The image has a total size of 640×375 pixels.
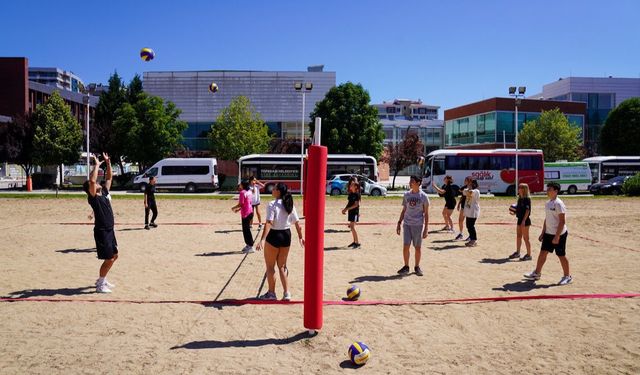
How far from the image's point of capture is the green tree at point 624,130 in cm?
5156

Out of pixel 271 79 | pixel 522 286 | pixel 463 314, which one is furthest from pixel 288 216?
pixel 271 79

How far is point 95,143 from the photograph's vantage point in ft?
155

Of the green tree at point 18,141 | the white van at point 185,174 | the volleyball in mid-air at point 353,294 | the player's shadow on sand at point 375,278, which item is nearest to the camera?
the volleyball in mid-air at point 353,294

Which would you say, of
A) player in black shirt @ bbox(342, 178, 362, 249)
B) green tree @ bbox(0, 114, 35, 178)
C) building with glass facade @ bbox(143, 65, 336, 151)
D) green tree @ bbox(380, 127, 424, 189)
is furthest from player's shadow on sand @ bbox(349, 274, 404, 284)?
building with glass facade @ bbox(143, 65, 336, 151)

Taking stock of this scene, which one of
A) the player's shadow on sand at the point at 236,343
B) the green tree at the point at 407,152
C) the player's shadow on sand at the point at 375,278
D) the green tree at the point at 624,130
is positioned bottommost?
the player's shadow on sand at the point at 236,343

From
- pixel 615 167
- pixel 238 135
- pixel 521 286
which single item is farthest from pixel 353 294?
pixel 615 167

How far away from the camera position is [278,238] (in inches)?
280

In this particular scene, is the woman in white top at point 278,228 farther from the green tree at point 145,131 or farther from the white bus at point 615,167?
the white bus at point 615,167

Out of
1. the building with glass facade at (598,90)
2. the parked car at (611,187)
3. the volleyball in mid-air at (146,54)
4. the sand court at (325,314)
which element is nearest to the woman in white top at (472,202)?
the sand court at (325,314)

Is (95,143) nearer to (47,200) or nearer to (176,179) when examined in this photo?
(176,179)

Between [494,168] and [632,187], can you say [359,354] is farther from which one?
[632,187]

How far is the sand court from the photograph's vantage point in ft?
17.5

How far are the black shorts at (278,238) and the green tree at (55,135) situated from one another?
141 ft

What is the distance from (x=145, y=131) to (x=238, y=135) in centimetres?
908
